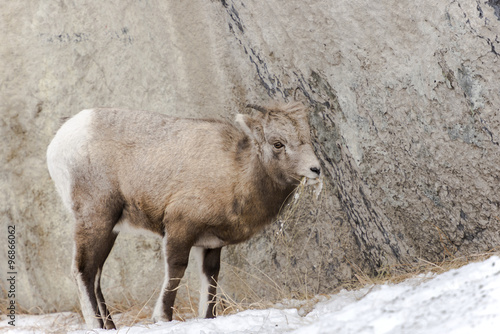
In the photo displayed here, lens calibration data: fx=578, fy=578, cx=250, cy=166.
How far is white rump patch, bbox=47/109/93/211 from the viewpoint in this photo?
4.60m

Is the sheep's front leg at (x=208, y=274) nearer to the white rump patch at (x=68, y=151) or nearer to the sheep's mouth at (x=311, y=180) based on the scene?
the sheep's mouth at (x=311, y=180)

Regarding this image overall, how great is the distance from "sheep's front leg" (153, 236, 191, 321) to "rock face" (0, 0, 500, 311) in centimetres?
105

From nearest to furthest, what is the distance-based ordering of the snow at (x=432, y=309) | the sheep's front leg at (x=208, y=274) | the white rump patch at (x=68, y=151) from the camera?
the snow at (x=432, y=309), the white rump patch at (x=68, y=151), the sheep's front leg at (x=208, y=274)

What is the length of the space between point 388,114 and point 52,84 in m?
3.40

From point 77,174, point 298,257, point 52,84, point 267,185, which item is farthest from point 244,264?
point 52,84

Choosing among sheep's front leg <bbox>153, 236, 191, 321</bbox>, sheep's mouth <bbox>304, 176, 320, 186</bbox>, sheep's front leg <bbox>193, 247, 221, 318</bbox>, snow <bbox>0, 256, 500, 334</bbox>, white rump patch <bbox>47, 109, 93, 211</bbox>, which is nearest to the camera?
snow <bbox>0, 256, 500, 334</bbox>

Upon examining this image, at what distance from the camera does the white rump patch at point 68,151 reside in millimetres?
4604

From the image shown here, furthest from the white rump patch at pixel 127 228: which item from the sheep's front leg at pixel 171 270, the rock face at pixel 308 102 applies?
the rock face at pixel 308 102

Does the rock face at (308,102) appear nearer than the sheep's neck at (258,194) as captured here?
Yes

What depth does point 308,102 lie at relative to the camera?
5.16 m

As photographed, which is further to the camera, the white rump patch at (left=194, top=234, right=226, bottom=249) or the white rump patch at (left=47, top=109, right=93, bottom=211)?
the white rump patch at (left=47, top=109, right=93, bottom=211)

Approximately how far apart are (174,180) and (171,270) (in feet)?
2.29

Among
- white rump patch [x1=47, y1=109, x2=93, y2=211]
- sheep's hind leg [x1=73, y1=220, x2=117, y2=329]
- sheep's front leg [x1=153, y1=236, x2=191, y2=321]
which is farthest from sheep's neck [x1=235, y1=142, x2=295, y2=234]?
white rump patch [x1=47, y1=109, x2=93, y2=211]

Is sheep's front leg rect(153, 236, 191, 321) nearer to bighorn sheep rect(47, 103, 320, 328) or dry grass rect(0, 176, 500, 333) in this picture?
bighorn sheep rect(47, 103, 320, 328)
